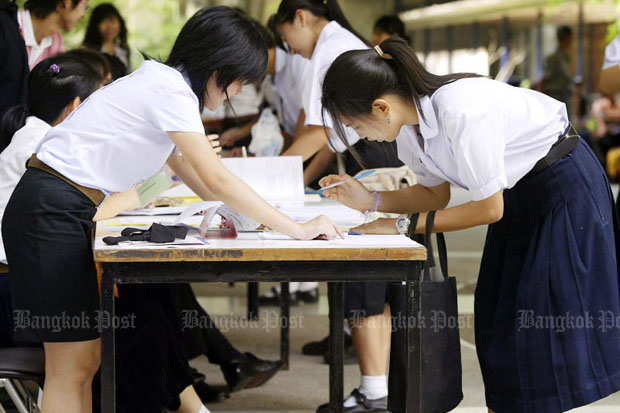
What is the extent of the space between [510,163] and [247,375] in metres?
1.62

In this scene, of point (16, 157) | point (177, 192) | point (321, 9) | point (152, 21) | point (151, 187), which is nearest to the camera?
point (151, 187)

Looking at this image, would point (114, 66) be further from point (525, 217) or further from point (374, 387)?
point (525, 217)

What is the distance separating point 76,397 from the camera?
7.32 feet

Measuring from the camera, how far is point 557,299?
220 cm

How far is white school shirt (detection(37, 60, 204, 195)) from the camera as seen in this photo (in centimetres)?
211

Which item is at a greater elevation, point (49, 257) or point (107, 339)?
point (49, 257)

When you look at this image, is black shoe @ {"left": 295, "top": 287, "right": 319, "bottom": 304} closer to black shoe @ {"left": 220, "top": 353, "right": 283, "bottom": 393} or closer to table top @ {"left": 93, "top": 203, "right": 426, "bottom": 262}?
black shoe @ {"left": 220, "top": 353, "right": 283, "bottom": 393}

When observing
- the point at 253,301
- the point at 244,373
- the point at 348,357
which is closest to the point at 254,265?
the point at 244,373

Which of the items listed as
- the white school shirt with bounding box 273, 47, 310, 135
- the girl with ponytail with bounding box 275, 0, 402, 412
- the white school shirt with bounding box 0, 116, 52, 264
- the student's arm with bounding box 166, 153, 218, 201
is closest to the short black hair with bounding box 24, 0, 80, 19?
the white school shirt with bounding box 273, 47, 310, 135

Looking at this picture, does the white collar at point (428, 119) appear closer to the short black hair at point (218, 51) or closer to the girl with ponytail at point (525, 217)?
the girl with ponytail at point (525, 217)

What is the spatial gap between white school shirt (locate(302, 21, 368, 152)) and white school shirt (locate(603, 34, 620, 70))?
920mm

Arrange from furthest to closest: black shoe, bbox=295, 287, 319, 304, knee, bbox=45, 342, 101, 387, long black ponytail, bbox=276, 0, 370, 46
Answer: black shoe, bbox=295, 287, 319, 304 < long black ponytail, bbox=276, 0, 370, 46 < knee, bbox=45, 342, 101, 387

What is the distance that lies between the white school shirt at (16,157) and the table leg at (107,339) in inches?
33.2

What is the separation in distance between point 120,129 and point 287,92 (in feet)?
6.94
